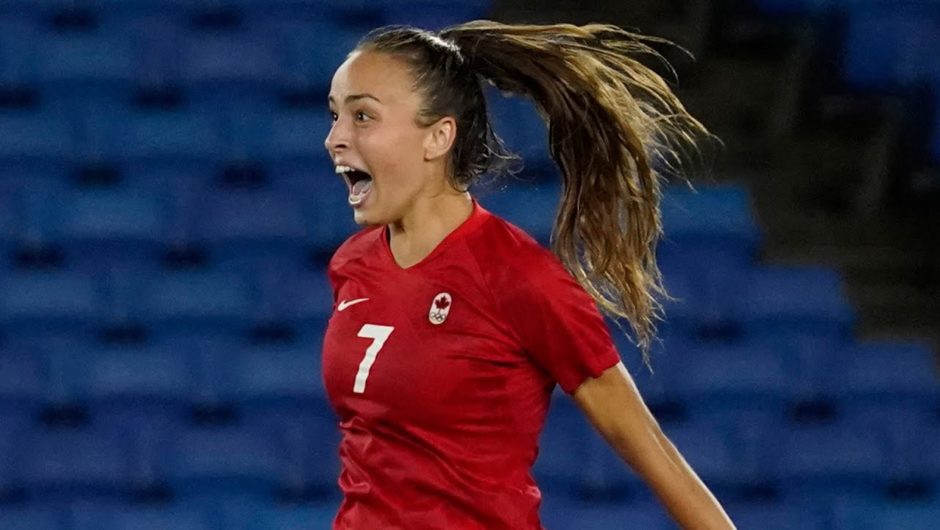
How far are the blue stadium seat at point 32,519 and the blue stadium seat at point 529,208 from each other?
3.74 ft

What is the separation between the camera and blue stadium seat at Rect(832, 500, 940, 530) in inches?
138

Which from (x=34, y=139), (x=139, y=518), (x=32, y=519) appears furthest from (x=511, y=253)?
(x=34, y=139)

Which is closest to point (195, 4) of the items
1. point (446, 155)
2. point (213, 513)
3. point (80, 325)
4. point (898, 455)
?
point (80, 325)

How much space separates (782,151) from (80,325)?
1.78 meters

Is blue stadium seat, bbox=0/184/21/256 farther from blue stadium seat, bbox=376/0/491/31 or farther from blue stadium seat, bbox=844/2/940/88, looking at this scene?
blue stadium seat, bbox=844/2/940/88

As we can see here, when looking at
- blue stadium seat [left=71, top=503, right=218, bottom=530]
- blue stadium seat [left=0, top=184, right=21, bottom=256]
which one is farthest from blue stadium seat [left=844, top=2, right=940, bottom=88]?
blue stadium seat [left=0, top=184, right=21, bottom=256]

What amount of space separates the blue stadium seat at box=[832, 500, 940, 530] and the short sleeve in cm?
190

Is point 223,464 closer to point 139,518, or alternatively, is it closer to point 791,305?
point 139,518

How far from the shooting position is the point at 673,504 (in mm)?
1772

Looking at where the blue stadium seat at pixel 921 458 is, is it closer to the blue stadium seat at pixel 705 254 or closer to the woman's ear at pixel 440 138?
the blue stadium seat at pixel 705 254

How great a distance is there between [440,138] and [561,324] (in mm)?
281

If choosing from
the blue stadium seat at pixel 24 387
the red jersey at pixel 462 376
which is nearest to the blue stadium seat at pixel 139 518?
the blue stadium seat at pixel 24 387

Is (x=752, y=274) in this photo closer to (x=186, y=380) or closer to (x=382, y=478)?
(x=186, y=380)

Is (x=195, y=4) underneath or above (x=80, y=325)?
above
